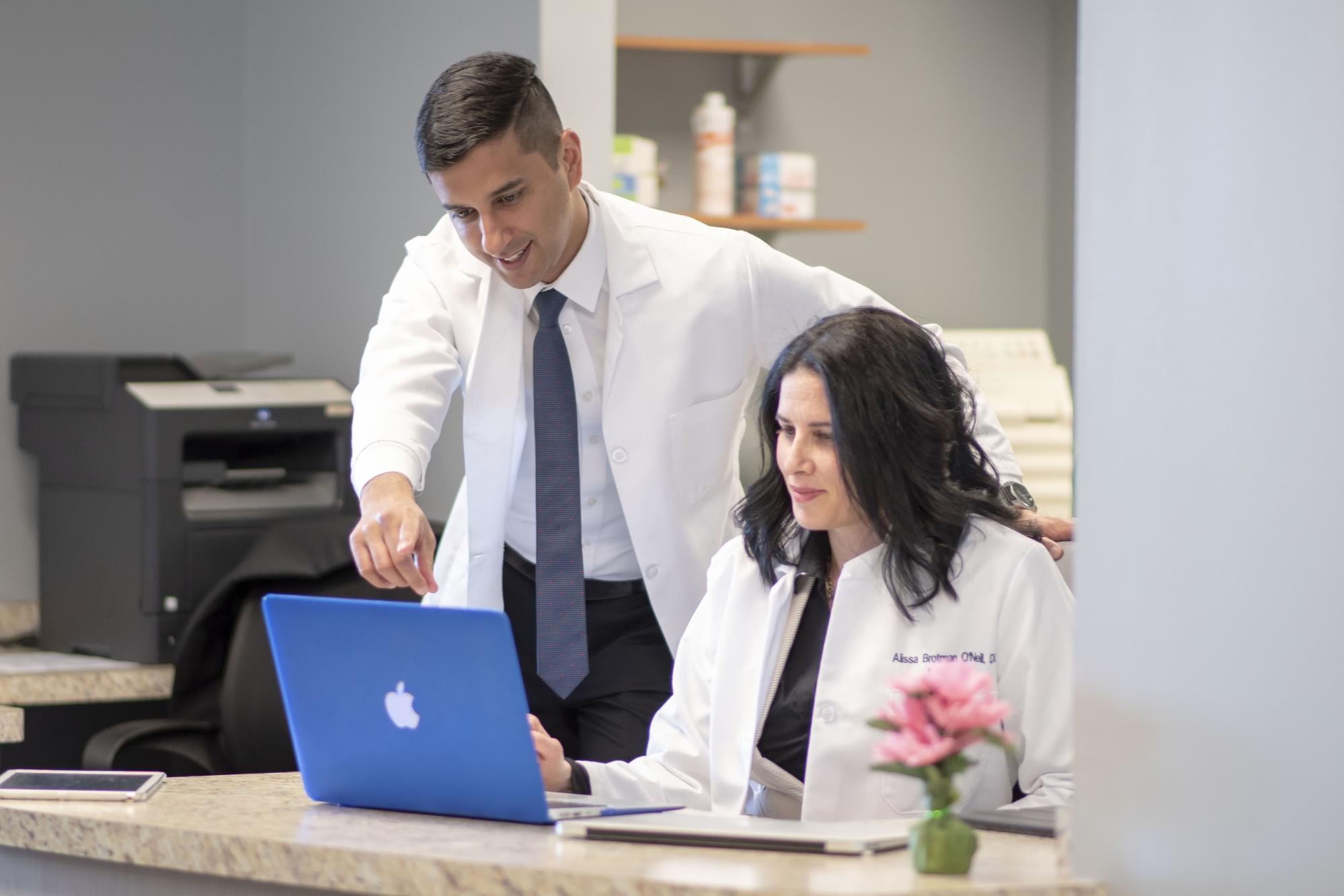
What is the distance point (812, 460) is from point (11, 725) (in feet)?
5.50

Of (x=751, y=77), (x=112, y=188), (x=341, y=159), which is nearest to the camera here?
(x=341, y=159)

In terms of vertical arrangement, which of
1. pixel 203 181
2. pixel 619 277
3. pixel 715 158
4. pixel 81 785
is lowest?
pixel 81 785

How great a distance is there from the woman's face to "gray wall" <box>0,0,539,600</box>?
4.43 feet

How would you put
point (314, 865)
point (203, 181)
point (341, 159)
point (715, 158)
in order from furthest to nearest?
point (715, 158), point (203, 181), point (341, 159), point (314, 865)

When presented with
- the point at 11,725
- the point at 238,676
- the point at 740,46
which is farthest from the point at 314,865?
the point at 740,46

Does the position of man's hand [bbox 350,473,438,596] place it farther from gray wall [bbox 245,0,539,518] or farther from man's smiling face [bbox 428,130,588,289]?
gray wall [bbox 245,0,539,518]

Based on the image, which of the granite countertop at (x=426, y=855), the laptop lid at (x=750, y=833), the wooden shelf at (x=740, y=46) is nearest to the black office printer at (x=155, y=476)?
the wooden shelf at (x=740, y=46)

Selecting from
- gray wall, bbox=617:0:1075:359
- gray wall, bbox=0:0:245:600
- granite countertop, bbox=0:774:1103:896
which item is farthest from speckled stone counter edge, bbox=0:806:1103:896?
gray wall, bbox=617:0:1075:359

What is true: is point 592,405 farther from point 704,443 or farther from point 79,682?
point 79,682

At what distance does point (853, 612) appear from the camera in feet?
5.75

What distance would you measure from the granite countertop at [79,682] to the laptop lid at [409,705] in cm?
155

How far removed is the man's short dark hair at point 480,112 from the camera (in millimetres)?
1963

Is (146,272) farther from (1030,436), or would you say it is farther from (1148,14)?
(1148,14)

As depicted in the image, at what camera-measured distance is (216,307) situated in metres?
3.67
